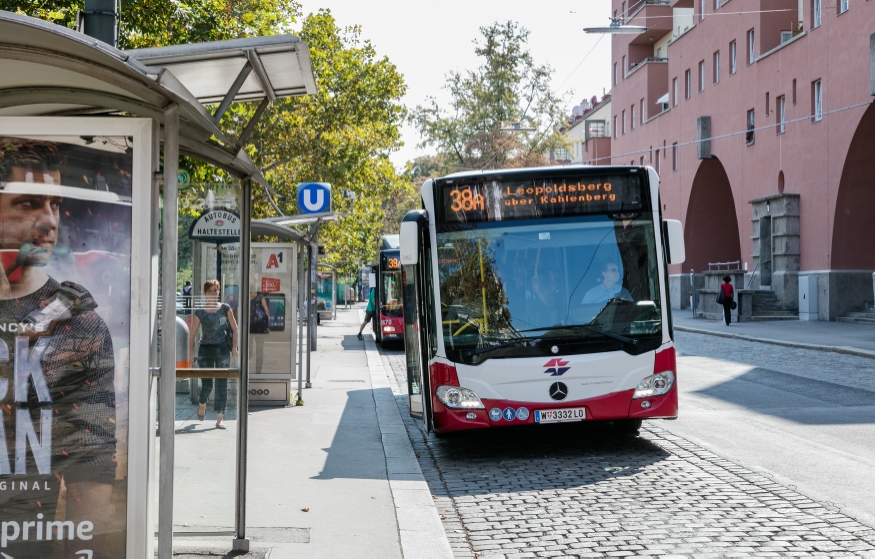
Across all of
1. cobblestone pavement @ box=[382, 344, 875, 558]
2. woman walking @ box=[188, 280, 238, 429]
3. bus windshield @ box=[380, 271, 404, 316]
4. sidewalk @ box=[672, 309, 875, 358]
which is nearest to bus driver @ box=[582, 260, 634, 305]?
cobblestone pavement @ box=[382, 344, 875, 558]

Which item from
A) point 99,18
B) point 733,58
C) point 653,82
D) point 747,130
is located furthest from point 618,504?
point 653,82

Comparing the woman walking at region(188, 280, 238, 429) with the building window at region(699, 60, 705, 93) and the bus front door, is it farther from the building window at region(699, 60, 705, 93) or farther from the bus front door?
the building window at region(699, 60, 705, 93)

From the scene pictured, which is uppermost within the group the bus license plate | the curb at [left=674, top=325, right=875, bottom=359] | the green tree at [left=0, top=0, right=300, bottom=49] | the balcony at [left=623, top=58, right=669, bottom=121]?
the balcony at [left=623, top=58, right=669, bottom=121]

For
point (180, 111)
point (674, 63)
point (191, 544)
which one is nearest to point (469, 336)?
point (191, 544)

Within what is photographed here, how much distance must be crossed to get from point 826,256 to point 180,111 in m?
32.5

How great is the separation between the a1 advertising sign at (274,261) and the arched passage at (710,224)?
1455 inches

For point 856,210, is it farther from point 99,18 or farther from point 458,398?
point 99,18

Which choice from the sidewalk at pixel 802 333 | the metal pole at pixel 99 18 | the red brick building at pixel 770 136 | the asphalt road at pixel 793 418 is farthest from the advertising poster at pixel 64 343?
the red brick building at pixel 770 136

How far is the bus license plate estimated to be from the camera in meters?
9.62

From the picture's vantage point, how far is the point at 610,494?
8.02m

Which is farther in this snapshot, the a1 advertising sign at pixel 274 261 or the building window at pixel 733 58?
the building window at pixel 733 58

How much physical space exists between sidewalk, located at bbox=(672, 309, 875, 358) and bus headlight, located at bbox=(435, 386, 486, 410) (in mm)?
11787

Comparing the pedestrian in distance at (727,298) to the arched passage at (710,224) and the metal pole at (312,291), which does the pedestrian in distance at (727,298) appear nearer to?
the arched passage at (710,224)

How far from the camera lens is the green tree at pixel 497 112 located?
191ft
